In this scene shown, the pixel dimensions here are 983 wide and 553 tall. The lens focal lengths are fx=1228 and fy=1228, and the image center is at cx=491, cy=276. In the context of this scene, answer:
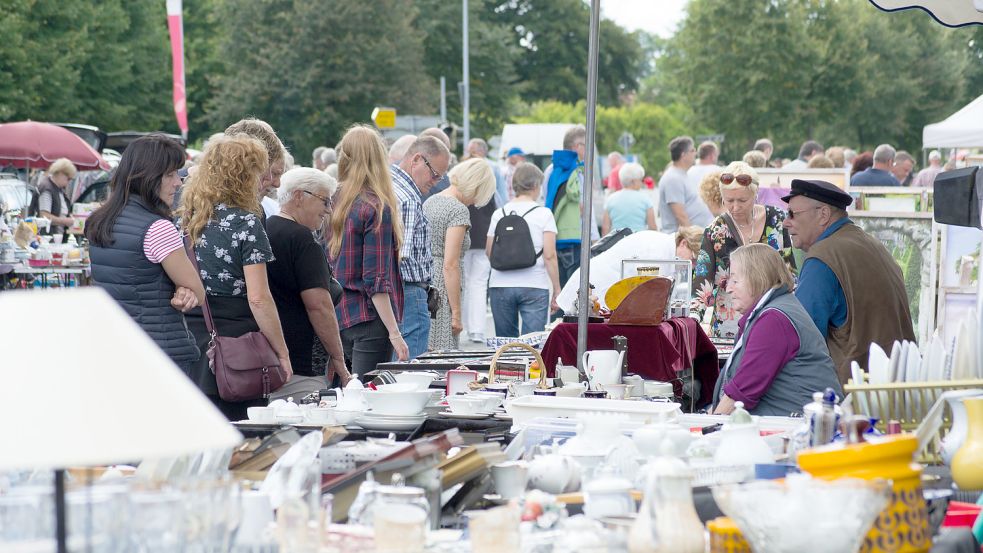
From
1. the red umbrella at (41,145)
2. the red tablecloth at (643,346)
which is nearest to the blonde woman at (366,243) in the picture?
the red tablecloth at (643,346)

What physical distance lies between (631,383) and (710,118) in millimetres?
35610

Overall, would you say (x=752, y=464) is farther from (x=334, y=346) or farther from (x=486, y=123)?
(x=486, y=123)

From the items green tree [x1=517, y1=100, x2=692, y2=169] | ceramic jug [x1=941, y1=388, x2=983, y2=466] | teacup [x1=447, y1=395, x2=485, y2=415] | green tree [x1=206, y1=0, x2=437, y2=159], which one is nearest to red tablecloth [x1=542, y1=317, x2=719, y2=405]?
teacup [x1=447, y1=395, x2=485, y2=415]

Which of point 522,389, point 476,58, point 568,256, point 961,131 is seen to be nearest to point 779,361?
point 522,389

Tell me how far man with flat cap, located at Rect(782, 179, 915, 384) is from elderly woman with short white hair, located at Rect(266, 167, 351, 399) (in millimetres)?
1971

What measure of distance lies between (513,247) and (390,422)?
14.7 ft

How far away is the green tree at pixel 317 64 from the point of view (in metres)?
36.5

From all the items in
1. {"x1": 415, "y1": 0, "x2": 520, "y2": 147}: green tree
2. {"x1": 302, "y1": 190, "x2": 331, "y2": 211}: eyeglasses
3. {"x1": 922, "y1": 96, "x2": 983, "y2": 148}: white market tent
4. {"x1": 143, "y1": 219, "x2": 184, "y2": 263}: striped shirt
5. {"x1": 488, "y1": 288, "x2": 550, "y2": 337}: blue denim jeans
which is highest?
{"x1": 415, "y1": 0, "x2": 520, "y2": 147}: green tree

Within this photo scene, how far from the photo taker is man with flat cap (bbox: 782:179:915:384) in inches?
193

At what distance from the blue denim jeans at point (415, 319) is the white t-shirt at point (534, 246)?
1605mm

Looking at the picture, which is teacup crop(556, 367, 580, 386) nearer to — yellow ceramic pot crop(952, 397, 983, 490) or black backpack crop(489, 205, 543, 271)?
yellow ceramic pot crop(952, 397, 983, 490)

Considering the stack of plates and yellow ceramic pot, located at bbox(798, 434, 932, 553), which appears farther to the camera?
the stack of plates

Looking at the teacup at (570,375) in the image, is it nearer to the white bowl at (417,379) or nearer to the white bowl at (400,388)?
the white bowl at (417,379)

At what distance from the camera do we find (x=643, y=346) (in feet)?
16.8
